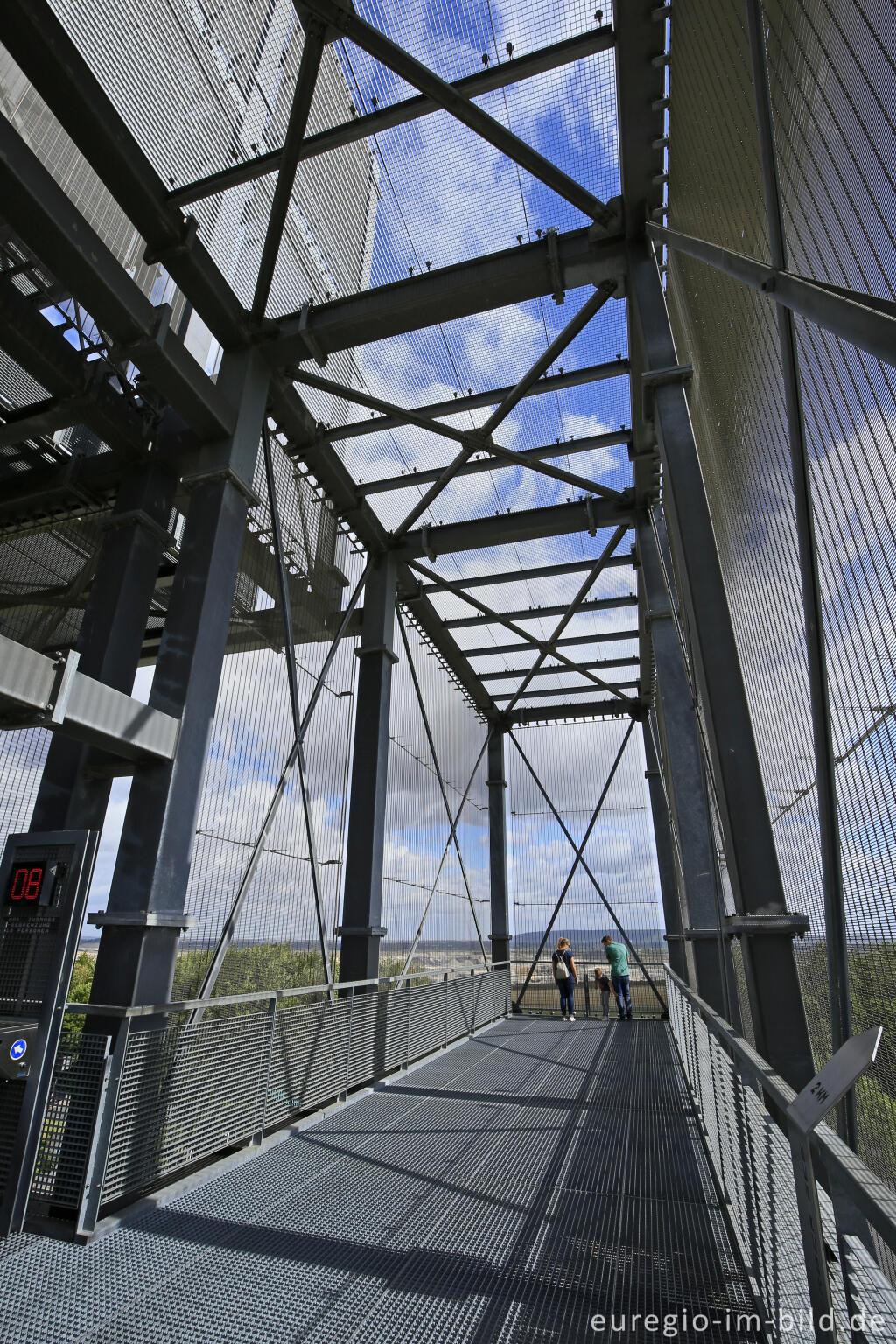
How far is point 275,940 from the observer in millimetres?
7629

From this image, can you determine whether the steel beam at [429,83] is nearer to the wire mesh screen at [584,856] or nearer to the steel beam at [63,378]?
the steel beam at [63,378]

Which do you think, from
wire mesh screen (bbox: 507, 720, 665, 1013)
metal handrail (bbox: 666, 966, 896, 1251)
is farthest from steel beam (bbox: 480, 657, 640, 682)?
metal handrail (bbox: 666, 966, 896, 1251)

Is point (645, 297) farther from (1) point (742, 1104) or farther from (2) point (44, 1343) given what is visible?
(2) point (44, 1343)

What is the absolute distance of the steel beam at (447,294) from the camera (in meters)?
6.97

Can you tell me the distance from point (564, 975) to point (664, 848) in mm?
3752

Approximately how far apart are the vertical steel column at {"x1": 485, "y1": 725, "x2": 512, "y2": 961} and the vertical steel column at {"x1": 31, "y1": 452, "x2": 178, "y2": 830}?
12.4 m

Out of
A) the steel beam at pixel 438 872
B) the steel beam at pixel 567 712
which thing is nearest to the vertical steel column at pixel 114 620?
the steel beam at pixel 438 872

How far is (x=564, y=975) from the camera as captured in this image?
47.4ft

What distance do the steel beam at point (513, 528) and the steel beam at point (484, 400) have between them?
130 centimetres

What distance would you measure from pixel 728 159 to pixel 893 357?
312cm

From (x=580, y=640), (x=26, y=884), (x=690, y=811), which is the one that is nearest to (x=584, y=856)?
(x=580, y=640)

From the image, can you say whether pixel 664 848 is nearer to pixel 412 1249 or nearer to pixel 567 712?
pixel 567 712

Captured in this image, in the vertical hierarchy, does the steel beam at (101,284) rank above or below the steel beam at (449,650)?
below

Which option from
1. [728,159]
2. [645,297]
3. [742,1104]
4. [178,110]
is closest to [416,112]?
[178,110]
